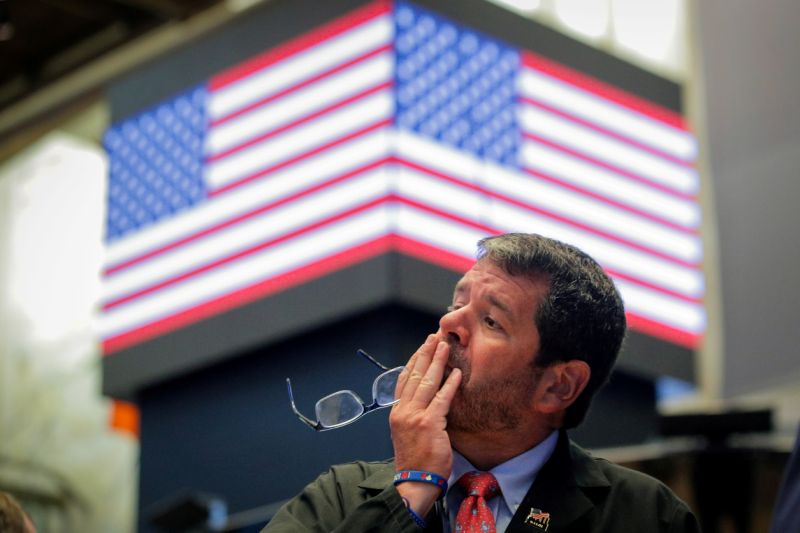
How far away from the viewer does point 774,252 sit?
7266 millimetres

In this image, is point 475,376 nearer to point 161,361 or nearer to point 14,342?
point 161,361

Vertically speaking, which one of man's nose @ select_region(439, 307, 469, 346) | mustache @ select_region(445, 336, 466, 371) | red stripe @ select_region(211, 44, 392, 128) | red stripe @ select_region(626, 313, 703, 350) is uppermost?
red stripe @ select_region(211, 44, 392, 128)

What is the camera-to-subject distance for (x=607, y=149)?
21.2 ft

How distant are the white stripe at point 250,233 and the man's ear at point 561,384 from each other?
9.19 feet

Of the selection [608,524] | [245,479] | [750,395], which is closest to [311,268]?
[245,479]

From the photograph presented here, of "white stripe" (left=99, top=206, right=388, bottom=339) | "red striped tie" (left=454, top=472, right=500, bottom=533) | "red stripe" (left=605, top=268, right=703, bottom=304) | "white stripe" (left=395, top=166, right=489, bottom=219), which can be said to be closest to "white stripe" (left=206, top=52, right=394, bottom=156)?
"white stripe" (left=395, top=166, right=489, bottom=219)

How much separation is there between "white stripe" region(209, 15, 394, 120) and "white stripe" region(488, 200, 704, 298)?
874 millimetres

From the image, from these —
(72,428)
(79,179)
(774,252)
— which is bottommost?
(72,428)

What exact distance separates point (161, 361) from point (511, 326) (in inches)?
149

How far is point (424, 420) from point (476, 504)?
198mm

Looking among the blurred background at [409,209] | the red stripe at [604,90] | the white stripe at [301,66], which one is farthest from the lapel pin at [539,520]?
the red stripe at [604,90]

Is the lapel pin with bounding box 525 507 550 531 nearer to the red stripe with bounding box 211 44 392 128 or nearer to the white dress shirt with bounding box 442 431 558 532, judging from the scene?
the white dress shirt with bounding box 442 431 558 532

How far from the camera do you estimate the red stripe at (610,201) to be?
6.17 metres

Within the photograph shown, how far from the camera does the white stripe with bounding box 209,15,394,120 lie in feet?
19.1
